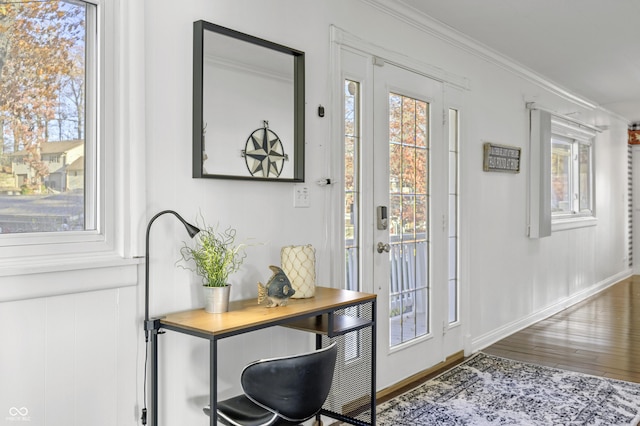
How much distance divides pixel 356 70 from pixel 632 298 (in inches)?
218

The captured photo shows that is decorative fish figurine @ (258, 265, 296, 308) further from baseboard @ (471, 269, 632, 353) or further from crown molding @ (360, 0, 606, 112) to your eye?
baseboard @ (471, 269, 632, 353)

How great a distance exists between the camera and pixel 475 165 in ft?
14.8

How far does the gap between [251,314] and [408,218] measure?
6.19 ft

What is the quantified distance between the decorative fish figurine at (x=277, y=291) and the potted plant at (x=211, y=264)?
6.4 inches

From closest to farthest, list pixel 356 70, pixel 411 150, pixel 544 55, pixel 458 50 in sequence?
1. pixel 356 70
2. pixel 411 150
3. pixel 458 50
4. pixel 544 55

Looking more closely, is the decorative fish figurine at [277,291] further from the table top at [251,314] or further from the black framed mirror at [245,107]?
the black framed mirror at [245,107]

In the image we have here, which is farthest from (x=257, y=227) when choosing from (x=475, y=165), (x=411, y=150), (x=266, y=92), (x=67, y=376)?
(x=475, y=165)

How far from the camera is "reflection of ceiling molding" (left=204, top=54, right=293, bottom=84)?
2.40m

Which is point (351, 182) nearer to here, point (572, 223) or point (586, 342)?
point (586, 342)

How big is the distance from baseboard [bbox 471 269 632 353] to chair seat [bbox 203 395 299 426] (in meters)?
2.76

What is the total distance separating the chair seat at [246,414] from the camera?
201 cm

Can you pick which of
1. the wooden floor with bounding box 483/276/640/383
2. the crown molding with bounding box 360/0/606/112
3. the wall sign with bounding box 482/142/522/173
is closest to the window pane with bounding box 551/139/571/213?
the crown molding with bounding box 360/0/606/112

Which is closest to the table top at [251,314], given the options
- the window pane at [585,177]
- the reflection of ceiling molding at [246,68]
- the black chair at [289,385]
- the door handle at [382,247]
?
the black chair at [289,385]

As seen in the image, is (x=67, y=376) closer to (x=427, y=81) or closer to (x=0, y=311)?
(x=0, y=311)
